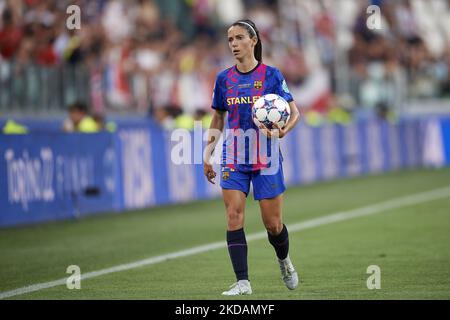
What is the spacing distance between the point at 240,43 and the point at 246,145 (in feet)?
2.72

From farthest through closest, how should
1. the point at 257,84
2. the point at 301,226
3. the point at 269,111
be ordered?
the point at 301,226 → the point at 257,84 → the point at 269,111

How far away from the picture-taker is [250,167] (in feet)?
31.7

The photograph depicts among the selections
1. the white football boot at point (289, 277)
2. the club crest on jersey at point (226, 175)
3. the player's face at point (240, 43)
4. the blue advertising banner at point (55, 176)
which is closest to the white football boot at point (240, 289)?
the white football boot at point (289, 277)

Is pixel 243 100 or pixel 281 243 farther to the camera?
pixel 281 243

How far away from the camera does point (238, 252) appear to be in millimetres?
9539

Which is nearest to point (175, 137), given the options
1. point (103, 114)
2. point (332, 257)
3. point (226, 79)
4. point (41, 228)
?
point (103, 114)

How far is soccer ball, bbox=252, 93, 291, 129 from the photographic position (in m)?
9.38

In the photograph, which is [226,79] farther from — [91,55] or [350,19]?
[350,19]

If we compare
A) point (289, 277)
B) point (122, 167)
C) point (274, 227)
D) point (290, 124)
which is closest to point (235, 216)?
point (274, 227)

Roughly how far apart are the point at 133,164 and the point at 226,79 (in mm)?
10144

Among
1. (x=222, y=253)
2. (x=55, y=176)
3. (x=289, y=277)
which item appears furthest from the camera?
(x=55, y=176)

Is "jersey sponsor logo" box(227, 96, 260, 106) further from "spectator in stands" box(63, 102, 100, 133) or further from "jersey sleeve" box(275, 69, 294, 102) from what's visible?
"spectator in stands" box(63, 102, 100, 133)

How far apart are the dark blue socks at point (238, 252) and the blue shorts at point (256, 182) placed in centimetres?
35

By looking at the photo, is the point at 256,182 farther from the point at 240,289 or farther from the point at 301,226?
the point at 301,226
